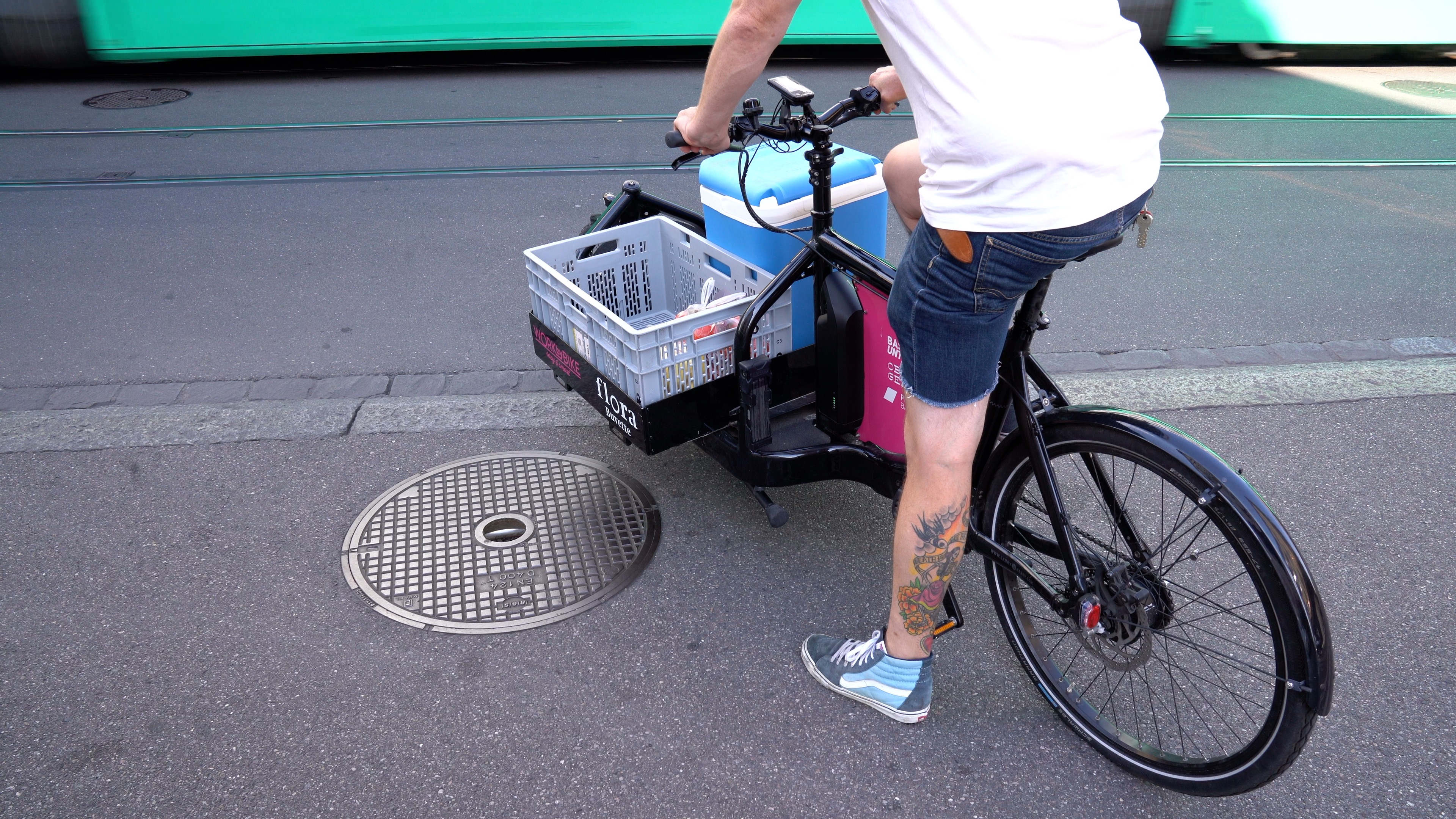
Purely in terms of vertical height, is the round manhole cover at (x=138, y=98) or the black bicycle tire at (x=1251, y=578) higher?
the round manhole cover at (x=138, y=98)

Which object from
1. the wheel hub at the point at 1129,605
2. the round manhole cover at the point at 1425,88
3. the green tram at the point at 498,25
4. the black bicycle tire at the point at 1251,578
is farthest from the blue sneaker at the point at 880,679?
→ the round manhole cover at the point at 1425,88

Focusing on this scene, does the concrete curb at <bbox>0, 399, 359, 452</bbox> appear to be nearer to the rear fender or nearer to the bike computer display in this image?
the bike computer display

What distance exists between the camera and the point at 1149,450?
2.01 m

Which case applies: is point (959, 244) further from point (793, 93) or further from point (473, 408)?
point (473, 408)

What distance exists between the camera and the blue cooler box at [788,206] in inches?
113

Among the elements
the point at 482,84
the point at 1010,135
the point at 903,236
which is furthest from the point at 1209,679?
the point at 482,84

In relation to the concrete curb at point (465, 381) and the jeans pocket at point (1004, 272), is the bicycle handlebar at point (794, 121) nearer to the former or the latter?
the jeans pocket at point (1004, 272)

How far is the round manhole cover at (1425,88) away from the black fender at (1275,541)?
9.05 metres

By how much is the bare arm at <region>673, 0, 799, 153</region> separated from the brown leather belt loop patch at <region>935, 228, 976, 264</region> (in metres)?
0.51

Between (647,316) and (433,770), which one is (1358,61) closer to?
(647,316)

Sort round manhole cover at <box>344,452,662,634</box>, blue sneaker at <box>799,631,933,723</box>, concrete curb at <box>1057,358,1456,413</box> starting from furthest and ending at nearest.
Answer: concrete curb at <box>1057,358,1456,413</box>
round manhole cover at <box>344,452,662,634</box>
blue sneaker at <box>799,631,933,723</box>

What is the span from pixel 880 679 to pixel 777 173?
1458 millimetres

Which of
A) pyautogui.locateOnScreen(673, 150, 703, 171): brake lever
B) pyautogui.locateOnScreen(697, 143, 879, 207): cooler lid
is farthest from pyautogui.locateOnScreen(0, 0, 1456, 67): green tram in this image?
pyautogui.locateOnScreen(673, 150, 703, 171): brake lever

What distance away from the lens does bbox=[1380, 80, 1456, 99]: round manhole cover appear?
29.0 feet
